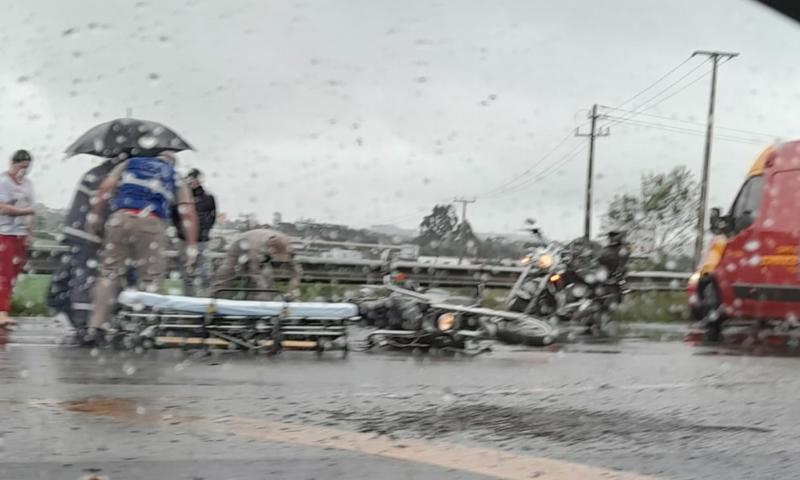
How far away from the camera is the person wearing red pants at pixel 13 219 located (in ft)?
29.4

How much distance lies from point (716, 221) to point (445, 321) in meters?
3.95

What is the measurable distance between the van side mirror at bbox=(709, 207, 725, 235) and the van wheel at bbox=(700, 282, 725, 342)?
0.71 metres

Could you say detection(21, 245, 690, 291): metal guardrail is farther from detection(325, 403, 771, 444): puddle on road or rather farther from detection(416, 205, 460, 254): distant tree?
detection(325, 403, 771, 444): puddle on road

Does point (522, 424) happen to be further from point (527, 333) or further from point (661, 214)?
point (661, 214)

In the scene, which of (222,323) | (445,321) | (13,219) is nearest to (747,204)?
(445,321)

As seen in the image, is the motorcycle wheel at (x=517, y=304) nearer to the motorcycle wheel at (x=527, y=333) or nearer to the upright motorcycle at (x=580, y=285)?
the upright motorcycle at (x=580, y=285)

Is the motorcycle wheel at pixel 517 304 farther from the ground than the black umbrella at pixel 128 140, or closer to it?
closer to it

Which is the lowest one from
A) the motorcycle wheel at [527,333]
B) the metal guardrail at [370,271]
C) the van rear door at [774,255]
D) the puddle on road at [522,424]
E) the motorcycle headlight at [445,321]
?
the puddle on road at [522,424]

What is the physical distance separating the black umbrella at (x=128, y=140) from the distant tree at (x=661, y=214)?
255 inches

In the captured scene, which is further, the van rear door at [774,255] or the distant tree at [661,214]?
the distant tree at [661,214]

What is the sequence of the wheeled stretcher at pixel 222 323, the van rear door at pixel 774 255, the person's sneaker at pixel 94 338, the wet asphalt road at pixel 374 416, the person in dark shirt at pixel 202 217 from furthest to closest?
the van rear door at pixel 774 255
the person in dark shirt at pixel 202 217
the person's sneaker at pixel 94 338
the wheeled stretcher at pixel 222 323
the wet asphalt road at pixel 374 416

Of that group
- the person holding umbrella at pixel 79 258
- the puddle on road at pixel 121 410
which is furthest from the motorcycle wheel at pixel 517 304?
the puddle on road at pixel 121 410

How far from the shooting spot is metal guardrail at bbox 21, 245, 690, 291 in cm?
1028

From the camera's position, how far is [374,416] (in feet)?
17.3
